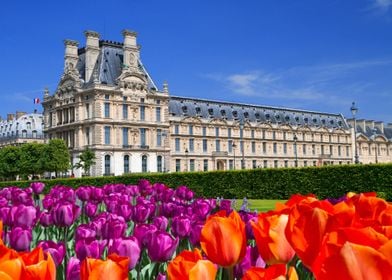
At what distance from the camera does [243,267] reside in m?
2.11

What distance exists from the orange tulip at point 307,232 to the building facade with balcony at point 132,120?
58276mm

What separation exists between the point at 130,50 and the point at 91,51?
499 cm

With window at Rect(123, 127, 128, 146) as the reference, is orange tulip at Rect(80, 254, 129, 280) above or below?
below

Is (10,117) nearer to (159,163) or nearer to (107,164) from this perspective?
(159,163)

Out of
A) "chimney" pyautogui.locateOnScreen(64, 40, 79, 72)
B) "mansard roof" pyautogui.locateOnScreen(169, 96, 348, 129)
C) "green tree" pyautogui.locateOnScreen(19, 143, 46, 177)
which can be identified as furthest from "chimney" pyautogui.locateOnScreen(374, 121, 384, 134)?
"green tree" pyautogui.locateOnScreen(19, 143, 46, 177)

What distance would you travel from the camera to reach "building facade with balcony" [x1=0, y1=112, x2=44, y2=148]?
99.8 m

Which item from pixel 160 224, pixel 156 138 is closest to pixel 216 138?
pixel 156 138

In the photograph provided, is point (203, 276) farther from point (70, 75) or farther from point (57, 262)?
point (70, 75)

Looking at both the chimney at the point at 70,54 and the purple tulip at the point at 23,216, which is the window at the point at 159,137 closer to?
the chimney at the point at 70,54

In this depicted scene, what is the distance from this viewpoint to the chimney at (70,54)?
213ft

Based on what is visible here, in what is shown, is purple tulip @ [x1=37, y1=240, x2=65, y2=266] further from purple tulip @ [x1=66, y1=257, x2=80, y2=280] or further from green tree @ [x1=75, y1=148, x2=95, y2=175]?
green tree @ [x1=75, y1=148, x2=95, y2=175]

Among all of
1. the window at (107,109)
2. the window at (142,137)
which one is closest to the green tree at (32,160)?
the window at (107,109)

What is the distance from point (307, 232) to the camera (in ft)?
4.68

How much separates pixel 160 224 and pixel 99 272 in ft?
6.61
